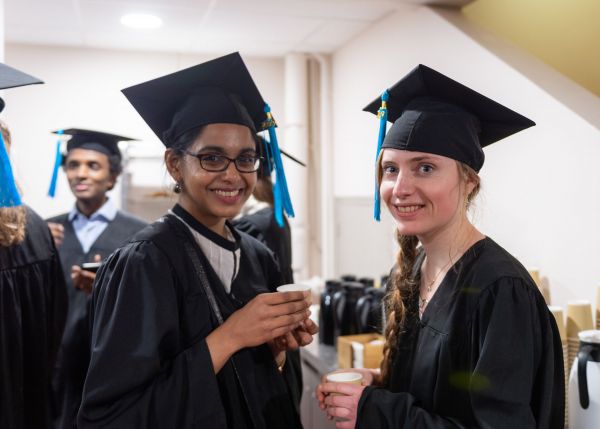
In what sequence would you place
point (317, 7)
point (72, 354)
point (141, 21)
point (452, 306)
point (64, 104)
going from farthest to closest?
point (64, 104), point (141, 21), point (317, 7), point (72, 354), point (452, 306)

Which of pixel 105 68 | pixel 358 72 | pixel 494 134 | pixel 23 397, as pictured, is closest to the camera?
pixel 494 134

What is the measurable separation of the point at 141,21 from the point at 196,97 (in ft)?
8.47

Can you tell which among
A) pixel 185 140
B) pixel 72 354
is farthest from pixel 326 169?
pixel 185 140

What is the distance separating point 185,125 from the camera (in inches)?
58.6

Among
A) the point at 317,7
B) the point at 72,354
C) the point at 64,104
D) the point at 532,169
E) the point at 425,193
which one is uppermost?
the point at 317,7

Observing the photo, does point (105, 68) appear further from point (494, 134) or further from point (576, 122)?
point (494, 134)

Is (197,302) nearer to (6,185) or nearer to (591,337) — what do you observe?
(6,185)

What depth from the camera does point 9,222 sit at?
193 centimetres

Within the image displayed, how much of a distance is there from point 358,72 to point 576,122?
2157mm

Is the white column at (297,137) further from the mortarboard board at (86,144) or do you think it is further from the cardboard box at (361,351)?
the cardboard box at (361,351)

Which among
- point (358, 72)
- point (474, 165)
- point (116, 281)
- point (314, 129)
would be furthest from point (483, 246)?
point (314, 129)

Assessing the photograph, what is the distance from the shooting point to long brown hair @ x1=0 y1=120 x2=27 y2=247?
1886mm

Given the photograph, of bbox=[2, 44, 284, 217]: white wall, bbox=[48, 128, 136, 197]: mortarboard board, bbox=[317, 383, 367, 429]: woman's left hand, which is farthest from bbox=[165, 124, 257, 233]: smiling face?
bbox=[2, 44, 284, 217]: white wall

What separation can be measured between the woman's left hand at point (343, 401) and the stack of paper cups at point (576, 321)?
103cm
